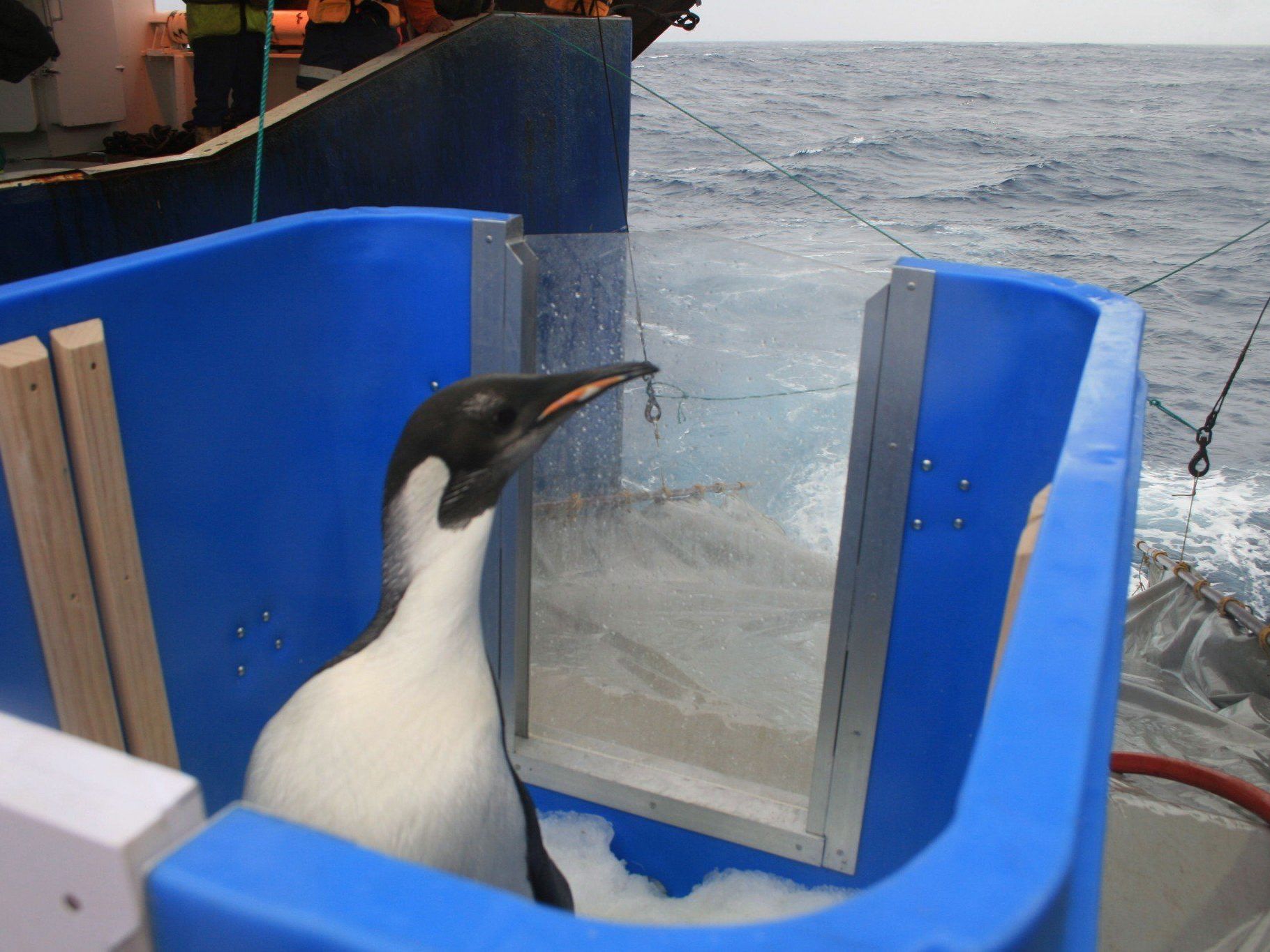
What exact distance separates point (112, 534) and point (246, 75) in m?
3.41

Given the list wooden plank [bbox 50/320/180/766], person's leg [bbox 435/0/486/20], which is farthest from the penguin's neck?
person's leg [bbox 435/0/486/20]

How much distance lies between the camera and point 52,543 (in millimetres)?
1115

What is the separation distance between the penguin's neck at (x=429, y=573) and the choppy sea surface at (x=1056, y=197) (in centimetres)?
111

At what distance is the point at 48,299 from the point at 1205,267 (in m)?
15.5

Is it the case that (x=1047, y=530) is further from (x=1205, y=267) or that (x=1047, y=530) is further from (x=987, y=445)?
(x=1205, y=267)

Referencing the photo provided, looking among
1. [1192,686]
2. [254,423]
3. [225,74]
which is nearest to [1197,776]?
[1192,686]

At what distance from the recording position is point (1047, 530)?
25.7 inches

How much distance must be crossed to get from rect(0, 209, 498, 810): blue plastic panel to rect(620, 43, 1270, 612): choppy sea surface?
3.10ft

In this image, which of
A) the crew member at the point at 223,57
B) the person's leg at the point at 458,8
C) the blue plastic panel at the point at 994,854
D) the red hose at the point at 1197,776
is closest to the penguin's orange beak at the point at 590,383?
the blue plastic panel at the point at 994,854

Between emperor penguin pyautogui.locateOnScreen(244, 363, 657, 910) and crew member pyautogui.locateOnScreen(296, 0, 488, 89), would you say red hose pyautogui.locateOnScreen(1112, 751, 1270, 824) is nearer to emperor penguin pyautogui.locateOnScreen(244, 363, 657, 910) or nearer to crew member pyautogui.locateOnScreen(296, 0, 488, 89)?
emperor penguin pyautogui.locateOnScreen(244, 363, 657, 910)

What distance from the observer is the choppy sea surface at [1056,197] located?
885cm

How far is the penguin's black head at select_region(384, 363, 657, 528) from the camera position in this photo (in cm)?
109

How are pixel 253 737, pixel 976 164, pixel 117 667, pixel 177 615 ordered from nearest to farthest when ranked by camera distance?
pixel 117 667 → pixel 177 615 → pixel 253 737 → pixel 976 164

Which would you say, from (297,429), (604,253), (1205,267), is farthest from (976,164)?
(297,429)
